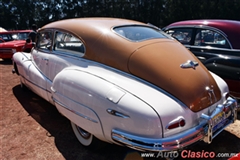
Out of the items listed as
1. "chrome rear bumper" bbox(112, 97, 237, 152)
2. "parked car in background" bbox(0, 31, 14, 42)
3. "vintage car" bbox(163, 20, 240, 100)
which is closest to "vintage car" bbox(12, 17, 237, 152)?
"chrome rear bumper" bbox(112, 97, 237, 152)

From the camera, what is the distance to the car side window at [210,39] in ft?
13.5

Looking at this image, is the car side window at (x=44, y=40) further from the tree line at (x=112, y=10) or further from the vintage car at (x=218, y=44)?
the tree line at (x=112, y=10)

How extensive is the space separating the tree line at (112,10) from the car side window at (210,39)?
30094 mm

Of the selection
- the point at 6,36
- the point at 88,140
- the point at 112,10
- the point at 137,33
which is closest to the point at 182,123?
the point at 88,140

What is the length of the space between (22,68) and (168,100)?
3361 mm

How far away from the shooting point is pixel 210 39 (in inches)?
170

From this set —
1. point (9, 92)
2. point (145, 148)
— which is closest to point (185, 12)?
point (9, 92)

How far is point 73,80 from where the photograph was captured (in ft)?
8.41

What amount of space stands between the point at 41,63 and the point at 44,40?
574 mm

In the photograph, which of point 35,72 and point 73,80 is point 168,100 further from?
point 35,72

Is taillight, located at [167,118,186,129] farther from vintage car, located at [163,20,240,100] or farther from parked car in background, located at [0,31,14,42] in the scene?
parked car in background, located at [0,31,14,42]

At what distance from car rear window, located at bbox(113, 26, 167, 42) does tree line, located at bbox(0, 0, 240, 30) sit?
1249 inches

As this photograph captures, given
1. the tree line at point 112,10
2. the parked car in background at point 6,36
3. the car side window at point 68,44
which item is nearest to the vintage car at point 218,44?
the car side window at point 68,44

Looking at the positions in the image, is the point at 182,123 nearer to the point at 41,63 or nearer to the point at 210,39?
the point at 41,63
